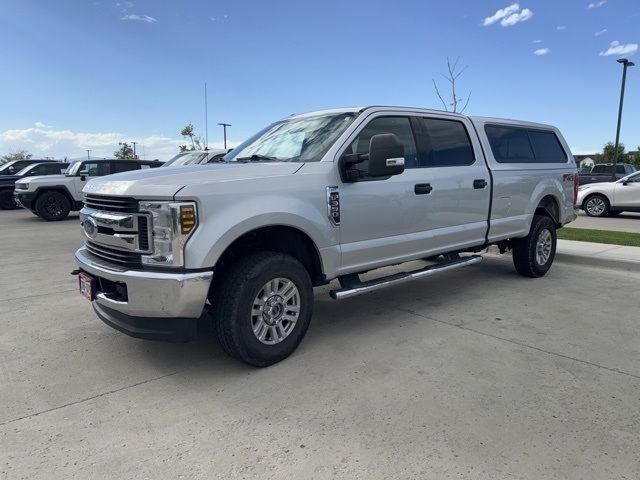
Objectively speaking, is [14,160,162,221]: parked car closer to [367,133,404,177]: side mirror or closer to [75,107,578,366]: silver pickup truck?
[75,107,578,366]: silver pickup truck

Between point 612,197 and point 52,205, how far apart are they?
1689 centimetres

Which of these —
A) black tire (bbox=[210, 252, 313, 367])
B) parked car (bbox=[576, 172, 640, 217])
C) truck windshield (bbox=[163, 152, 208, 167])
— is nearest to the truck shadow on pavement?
black tire (bbox=[210, 252, 313, 367])

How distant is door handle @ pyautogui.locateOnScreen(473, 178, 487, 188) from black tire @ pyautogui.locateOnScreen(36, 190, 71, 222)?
42.4 feet

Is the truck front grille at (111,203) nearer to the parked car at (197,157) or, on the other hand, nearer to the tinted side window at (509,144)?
the tinted side window at (509,144)

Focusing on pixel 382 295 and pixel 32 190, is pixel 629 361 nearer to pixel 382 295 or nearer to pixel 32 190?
pixel 382 295

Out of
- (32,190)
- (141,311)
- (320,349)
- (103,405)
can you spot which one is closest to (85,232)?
(141,311)

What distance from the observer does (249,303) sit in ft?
10.8

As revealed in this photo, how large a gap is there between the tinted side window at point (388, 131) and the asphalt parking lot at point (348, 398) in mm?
1539

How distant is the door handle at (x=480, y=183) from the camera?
5.09m

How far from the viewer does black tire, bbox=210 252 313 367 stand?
323 cm

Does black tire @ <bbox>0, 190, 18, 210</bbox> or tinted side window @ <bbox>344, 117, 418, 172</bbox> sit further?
black tire @ <bbox>0, 190, 18, 210</bbox>

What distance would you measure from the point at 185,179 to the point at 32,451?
5.82 feet

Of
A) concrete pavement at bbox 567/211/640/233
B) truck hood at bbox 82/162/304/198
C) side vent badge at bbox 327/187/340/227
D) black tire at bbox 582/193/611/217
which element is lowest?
concrete pavement at bbox 567/211/640/233

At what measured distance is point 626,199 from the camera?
46.6 ft
